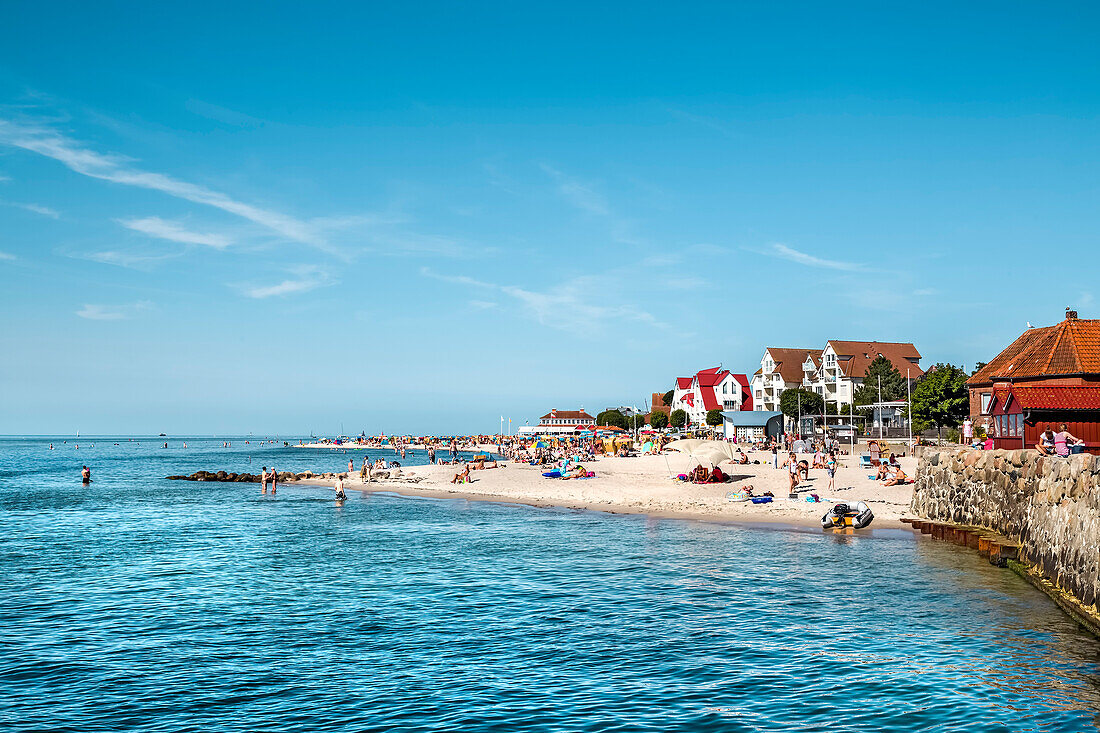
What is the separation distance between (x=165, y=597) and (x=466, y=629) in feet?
34.2

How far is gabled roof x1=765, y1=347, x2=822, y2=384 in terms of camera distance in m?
114

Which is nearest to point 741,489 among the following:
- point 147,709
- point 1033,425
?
point 1033,425

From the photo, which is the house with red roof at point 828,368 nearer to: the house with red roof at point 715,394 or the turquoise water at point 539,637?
the house with red roof at point 715,394

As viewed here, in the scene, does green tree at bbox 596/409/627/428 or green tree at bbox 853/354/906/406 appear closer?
green tree at bbox 853/354/906/406

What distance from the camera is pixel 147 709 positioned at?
14.2 m

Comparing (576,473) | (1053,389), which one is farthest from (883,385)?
(1053,389)

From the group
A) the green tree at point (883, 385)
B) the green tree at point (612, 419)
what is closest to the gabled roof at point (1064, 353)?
the green tree at point (883, 385)

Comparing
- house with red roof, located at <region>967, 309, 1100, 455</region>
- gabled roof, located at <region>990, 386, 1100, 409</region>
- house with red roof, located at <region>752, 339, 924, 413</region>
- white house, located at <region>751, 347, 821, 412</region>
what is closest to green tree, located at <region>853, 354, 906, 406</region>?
house with red roof, located at <region>752, 339, 924, 413</region>

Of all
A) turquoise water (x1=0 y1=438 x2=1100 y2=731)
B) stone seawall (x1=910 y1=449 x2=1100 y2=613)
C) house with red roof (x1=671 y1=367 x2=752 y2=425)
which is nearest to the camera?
turquoise water (x1=0 y1=438 x2=1100 y2=731)

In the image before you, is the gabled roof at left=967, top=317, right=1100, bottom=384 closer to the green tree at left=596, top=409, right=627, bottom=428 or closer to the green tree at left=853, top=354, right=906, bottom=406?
the green tree at left=853, top=354, right=906, bottom=406

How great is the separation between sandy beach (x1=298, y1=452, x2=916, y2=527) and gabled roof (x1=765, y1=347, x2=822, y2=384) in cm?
4663

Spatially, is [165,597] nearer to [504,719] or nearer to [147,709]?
[147,709]

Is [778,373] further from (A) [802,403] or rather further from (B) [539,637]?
(B) [539,637]

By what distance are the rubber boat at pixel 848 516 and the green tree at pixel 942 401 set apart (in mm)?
44098
